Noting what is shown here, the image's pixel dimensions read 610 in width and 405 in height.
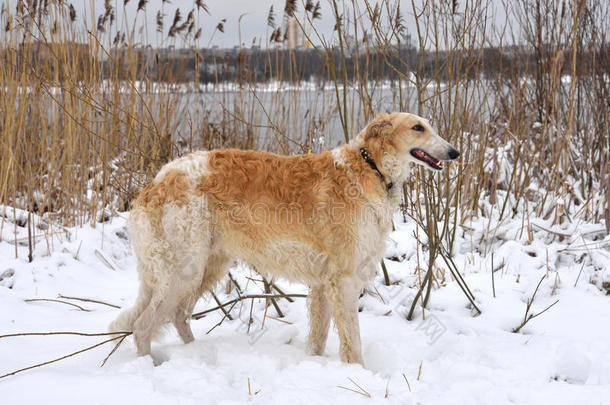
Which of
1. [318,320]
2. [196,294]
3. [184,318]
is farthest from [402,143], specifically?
[184,318]

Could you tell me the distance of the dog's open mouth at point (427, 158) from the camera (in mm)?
2684

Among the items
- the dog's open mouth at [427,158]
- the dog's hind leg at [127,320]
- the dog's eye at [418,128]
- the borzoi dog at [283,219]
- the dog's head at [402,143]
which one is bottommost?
the dog's hind leg at [127,320]

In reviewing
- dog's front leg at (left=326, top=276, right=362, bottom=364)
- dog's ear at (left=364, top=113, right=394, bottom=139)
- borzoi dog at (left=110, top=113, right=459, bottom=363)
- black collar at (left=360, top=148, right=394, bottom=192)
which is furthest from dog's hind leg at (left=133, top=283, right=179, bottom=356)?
dog's ear at (left=364, top=113, right=394, bottom=139)

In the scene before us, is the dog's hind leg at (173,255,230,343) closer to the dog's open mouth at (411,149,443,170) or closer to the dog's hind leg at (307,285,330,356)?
the dog's hind leg at (307,285,330,356)

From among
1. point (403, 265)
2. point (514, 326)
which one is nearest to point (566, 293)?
point (514, 326)

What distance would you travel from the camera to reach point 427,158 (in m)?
2.69

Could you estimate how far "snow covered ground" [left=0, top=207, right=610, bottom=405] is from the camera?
7.39ft

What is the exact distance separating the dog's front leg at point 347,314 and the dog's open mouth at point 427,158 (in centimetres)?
74

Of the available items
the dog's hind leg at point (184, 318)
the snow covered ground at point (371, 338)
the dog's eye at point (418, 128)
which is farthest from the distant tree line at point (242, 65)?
the dog's hind leg at point (184, 318)

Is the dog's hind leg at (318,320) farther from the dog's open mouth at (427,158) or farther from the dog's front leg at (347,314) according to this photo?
the dog's open mouth at (427,158)

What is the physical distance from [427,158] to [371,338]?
3.71 feet

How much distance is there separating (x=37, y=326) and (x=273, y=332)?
1.45 metres

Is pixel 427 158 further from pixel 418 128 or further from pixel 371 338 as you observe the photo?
pixel 371 338

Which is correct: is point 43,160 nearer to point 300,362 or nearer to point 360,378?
point 300,362
